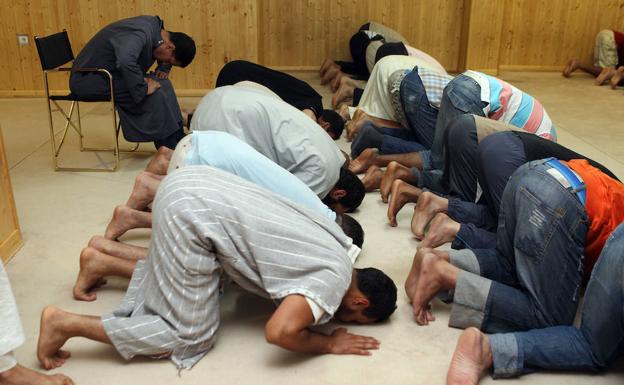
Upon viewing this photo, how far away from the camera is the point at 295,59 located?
7.27 metres

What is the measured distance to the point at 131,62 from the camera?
3.92m

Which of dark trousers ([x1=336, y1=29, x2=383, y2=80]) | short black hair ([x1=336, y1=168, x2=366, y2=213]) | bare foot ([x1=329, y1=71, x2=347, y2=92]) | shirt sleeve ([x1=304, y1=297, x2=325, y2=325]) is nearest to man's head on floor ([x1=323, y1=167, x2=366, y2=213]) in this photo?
Result: short black hair ([x1=336, y1=168, x2=366, y2=213])

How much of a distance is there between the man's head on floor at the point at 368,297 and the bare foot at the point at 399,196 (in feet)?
3.20

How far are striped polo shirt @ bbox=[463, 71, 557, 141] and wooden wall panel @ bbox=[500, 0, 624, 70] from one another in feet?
14.2

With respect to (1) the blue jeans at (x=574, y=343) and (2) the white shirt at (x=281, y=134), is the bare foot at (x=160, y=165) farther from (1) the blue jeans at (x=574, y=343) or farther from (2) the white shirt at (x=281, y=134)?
(1) the blue jeans at (x=574, y=343)

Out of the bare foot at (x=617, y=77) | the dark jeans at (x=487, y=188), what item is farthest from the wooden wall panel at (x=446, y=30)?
the dark jeans at (x=487, y=188)

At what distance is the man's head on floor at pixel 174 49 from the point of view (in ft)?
14.1

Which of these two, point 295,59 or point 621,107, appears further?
point 295,59

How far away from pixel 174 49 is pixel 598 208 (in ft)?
10.2

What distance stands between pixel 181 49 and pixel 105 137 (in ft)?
3.10

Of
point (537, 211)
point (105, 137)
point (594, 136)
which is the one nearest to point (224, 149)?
point (537, 211)

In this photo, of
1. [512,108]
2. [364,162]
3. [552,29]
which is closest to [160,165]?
[364,162]

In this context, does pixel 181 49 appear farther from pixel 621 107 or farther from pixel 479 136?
pixel 621 107

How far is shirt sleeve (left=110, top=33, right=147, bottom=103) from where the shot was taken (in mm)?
3916
